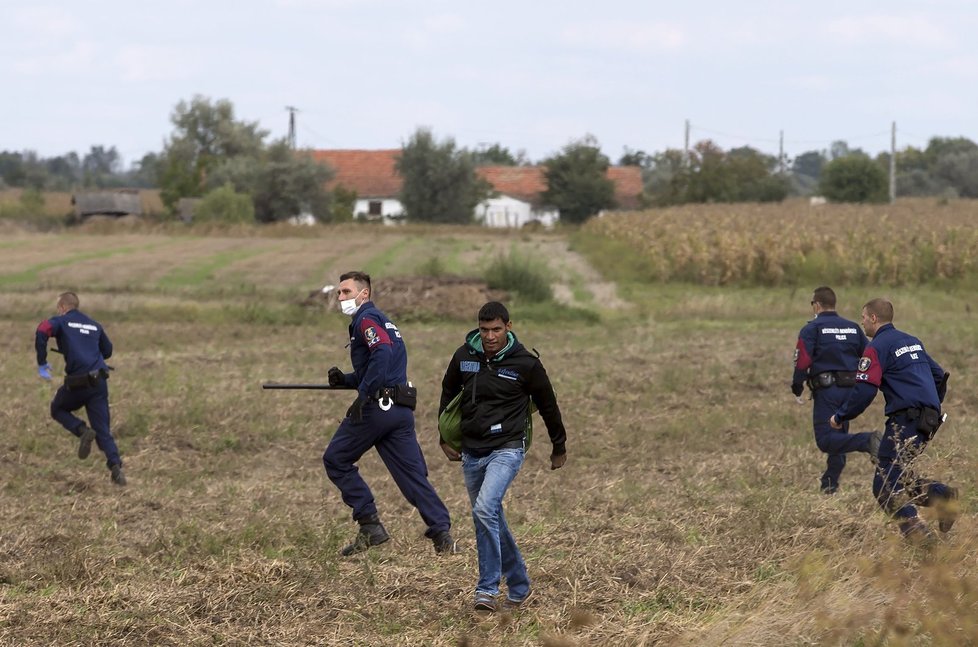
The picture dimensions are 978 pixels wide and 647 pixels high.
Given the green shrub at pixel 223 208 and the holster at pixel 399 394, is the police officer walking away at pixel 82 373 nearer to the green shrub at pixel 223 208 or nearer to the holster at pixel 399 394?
the holster at pixel 399 394

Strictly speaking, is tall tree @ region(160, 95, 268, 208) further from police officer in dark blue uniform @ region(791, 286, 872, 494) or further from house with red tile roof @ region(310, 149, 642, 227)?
police officer in dark blue uniform @ region(791, 286, 872, 494)

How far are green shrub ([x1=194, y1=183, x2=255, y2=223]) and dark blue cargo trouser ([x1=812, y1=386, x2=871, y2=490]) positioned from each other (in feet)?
183

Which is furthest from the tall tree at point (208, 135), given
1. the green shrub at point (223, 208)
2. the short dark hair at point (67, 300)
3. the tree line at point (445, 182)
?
the short dark hair at point (67, 300)

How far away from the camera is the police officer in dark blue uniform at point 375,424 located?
8641 mm

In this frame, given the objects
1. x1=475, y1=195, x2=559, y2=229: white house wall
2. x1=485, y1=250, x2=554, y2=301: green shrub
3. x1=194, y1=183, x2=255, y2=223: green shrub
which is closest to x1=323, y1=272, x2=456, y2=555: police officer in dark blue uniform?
x1=485, y1=250, x2=554, y2=301: green shrub

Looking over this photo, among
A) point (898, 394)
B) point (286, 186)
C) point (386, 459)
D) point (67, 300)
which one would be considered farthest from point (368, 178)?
point (898, 394)

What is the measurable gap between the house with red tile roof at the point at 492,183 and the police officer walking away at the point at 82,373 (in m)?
73.1

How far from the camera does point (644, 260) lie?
37.3m

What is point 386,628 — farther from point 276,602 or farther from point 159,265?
point 159,265

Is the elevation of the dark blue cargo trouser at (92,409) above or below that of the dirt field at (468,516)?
above

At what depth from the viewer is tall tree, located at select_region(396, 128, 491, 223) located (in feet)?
239

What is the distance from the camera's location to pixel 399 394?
8.75 meters

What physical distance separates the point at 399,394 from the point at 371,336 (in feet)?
1.56

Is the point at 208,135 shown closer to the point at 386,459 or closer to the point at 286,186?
the point at 286,186
